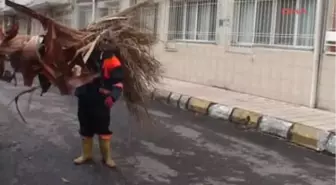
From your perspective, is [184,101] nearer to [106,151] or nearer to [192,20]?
[192,20]

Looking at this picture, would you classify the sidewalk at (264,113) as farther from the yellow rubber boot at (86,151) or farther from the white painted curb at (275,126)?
the yellow rubber boot at (86,151)

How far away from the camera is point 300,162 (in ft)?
19.7

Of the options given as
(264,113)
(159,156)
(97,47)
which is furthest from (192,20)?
(97,47)

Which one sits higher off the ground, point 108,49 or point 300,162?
point 108,49

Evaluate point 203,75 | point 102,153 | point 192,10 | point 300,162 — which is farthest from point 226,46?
point 102,153

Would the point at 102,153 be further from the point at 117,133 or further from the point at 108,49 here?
the point at 117,133

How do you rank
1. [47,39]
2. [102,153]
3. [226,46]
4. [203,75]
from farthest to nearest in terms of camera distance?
[203,75] → [226,46] → [102,153] → [47,39]

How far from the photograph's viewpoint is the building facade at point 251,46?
898cm

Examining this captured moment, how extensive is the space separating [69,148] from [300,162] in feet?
9.39

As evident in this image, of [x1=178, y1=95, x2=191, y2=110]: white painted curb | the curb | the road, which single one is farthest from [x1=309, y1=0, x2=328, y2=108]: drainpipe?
[x1=178, y1=95, x2=191, y2=110]: white painted curb

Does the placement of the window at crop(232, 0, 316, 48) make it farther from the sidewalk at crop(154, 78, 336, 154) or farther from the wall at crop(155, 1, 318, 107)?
the sidewalk at crop(154, 78, 336, 154)

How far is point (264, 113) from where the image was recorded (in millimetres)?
8383

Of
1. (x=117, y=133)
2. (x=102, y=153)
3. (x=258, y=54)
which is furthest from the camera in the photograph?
(x=258, y=54)

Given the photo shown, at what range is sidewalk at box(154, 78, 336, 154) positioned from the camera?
704 cm
